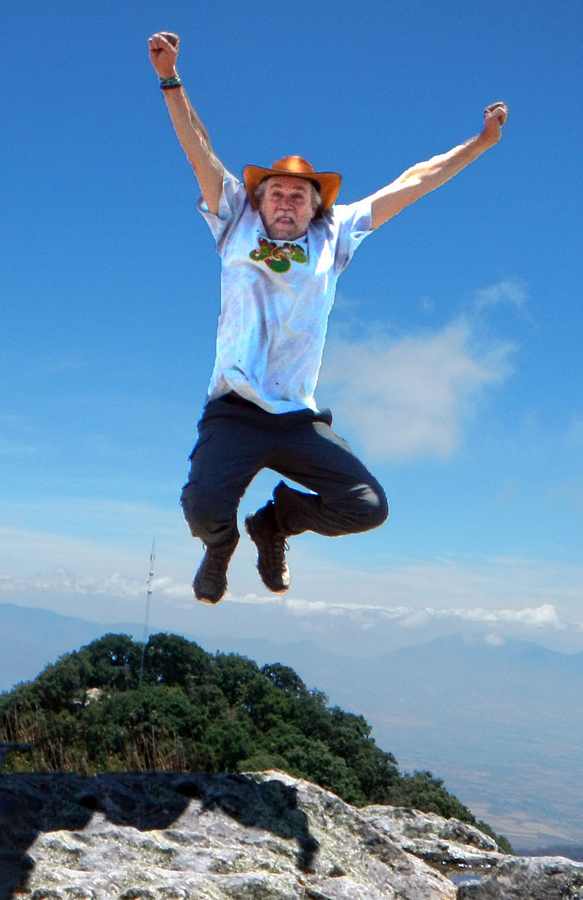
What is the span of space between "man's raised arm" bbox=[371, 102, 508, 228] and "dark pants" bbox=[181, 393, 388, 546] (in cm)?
185

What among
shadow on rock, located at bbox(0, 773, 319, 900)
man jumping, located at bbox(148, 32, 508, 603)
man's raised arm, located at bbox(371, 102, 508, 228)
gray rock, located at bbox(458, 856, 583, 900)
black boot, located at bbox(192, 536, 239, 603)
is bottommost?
gray rock, located at bbox(458, 856, 583, 900)

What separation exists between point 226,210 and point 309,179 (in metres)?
0.65

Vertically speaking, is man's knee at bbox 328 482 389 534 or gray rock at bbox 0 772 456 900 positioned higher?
man's knee at bbox 328 482 389 534

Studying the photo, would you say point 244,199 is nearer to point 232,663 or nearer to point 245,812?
point 245,812

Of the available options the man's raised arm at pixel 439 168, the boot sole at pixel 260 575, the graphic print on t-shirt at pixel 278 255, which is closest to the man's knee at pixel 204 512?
the boot sole at pixel 260 575

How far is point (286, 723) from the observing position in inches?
1134

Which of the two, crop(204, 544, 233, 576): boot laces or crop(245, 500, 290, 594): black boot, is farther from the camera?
crop(245, 500, 290, 594): black boot

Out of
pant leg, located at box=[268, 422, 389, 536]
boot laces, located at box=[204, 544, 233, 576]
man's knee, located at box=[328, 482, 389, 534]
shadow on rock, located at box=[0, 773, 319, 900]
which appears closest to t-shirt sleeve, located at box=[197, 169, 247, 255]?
pant leg, located at box=[268, 422, 389, 536]

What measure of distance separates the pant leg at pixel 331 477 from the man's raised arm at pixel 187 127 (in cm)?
184

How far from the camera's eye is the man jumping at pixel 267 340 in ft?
24.9

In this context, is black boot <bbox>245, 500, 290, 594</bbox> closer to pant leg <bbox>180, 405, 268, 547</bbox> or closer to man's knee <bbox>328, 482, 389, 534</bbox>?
man's knee <bbox>328, 482, 389, 534</bbox>

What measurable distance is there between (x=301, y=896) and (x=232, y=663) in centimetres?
2429

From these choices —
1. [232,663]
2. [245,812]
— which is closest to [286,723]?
[232,663]

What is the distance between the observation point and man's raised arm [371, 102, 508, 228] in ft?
28.1
